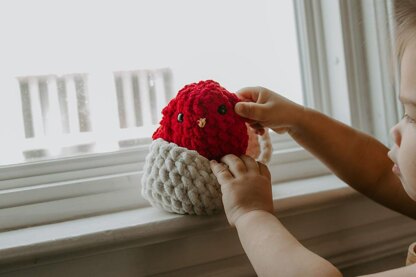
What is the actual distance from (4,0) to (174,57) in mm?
310

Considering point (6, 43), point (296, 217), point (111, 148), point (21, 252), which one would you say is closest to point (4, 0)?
point (6, 43)

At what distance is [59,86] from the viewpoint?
78 cm

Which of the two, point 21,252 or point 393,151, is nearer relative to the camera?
point 21,252

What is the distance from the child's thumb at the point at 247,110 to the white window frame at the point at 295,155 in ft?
0.82

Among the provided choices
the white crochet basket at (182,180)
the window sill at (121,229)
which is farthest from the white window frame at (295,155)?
the white crochet basket at (182,180)

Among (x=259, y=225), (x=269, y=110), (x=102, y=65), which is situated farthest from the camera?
(x=102, y=65)

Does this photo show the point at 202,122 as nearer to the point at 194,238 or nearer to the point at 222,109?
the point at 222,109

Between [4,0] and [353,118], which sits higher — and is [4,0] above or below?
above

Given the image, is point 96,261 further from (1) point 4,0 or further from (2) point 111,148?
(1) point 4,0

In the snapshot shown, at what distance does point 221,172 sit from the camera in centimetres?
58

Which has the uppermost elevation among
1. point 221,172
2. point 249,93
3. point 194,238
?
point 249,93

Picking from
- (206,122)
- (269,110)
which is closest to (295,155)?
(269,110)

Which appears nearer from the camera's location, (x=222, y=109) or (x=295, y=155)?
(x=222, y=109)

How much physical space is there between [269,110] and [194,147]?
0.14m
